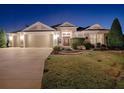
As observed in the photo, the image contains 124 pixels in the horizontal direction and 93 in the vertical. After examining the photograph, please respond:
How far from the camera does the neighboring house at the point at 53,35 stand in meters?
5.55

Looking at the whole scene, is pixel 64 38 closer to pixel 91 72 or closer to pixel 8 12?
pixel 91 72

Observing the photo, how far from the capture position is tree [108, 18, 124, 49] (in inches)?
210

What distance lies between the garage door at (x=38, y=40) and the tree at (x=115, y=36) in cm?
129

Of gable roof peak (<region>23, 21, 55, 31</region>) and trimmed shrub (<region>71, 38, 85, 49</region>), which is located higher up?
gable roof peak (<region>23, 21, 55, 31</region>)

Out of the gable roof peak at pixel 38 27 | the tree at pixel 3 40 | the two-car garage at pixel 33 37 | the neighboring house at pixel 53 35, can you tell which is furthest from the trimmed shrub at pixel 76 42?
the tree at pixel 3 40

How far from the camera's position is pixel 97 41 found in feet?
18.2

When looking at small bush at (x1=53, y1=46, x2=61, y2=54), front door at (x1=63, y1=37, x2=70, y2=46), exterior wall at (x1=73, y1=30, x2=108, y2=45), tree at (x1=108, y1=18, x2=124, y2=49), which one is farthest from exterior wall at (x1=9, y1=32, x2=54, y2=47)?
tree at (x1=108, y1=18, x2=124, y2=49)

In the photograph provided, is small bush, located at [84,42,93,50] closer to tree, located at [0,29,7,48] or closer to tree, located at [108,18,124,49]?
tree, located at [108,18,124,49]

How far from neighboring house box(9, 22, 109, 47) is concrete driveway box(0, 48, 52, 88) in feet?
0.62

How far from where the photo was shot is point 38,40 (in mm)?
5883

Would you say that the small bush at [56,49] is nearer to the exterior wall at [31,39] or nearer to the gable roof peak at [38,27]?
the exterior wall at [31,39]

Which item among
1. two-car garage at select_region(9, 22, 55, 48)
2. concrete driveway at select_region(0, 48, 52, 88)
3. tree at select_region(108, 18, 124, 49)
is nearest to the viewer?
concrete driveway at select_region(0, 48, 52, 88)

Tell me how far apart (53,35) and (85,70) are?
1.09m

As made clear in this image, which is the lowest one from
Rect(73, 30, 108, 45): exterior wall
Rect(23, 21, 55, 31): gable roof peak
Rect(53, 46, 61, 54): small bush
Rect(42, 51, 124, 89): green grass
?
Rect(42, 51, 124, 89): green grass
